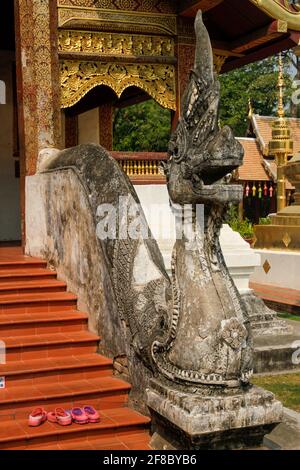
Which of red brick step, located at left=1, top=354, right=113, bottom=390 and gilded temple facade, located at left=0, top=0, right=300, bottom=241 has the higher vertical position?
gilded temple facade, located at left=0, top=0, right=300, bottom=241

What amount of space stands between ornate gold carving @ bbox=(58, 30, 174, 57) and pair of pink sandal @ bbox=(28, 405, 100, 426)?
4.93 metres

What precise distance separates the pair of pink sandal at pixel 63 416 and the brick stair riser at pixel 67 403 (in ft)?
0.35

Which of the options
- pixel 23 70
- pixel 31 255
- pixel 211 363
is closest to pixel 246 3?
pixel 23 70

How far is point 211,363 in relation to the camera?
3.89 m

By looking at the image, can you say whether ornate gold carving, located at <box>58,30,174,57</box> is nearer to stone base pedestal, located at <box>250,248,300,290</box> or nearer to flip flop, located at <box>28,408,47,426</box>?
stone base pedestal, located at <box>250,248,300,290</box>

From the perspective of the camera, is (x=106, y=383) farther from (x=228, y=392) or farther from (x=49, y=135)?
(x=49, y=135)

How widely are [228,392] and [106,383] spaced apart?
53.2 inches

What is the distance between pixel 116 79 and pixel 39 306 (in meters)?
3.65

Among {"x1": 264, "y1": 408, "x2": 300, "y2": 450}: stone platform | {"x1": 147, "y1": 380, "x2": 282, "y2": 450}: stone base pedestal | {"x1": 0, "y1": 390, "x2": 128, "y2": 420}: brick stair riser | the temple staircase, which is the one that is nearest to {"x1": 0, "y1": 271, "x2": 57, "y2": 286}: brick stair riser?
the temple staircase

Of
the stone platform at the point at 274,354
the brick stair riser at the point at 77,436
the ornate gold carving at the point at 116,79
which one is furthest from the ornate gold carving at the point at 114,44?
the brick stair riser at the point at 77,436

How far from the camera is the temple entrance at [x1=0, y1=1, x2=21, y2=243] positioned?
11.0m

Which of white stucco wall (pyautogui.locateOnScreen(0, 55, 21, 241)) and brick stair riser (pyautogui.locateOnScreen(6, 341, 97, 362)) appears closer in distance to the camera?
brick stair riser (pyautogui.locateOnScreen(6, 341, 97, 362))

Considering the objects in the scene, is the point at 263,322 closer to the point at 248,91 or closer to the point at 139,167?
the point at 139,167

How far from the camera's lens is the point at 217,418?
148 inches
